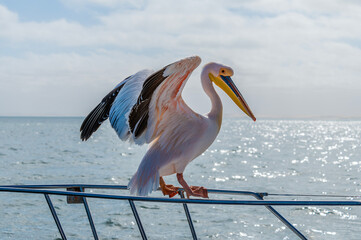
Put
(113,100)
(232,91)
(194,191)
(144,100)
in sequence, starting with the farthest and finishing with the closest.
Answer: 1. (113,100)
2. (232,91)
3. (194,191)
4. (144,100)

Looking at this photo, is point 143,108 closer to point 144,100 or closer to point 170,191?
point 144,100

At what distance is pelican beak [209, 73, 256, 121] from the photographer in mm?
3857

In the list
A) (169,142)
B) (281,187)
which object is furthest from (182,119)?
(281,187)

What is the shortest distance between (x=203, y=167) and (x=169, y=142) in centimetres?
2391

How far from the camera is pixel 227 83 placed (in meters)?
3.89

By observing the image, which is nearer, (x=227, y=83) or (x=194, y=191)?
(x=194, y=191)

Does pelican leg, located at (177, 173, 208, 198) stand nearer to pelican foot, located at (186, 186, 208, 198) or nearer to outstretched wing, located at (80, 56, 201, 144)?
pelican foot, located at (186, 186, 208, 198)

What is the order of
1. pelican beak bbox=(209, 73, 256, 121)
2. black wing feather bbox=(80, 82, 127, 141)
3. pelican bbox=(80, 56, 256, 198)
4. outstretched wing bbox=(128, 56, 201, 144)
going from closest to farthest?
1. outstretched wing bbox=(128, 56, 201, 144)
2. pelican bbox=(80, 56, 256, 198)
3. pelican beak bbox=(209, 73, 256, 121)
4. black wing feather bbox=(80, 82, 127, 141)

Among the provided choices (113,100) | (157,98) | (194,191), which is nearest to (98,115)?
(113,100)

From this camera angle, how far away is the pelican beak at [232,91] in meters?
3.86

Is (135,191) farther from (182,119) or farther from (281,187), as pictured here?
(281,187)

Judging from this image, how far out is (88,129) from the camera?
4.32 m

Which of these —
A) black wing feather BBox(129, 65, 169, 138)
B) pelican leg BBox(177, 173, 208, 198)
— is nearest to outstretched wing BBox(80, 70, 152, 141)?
black wing feather BBox(129, 65, 169, 138)

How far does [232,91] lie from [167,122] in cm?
54
